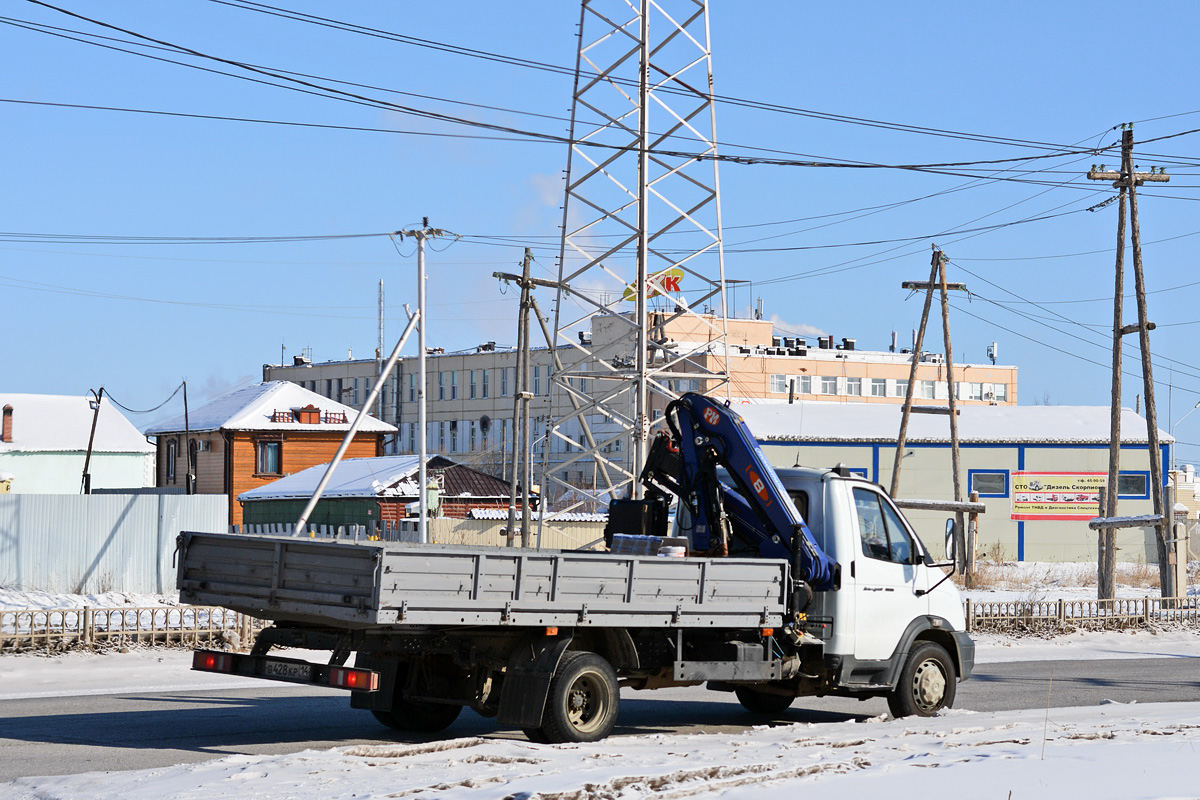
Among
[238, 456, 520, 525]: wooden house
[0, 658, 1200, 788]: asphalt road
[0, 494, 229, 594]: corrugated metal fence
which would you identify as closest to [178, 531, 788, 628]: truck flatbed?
[0, 658, 1200, 788]: asphalt road

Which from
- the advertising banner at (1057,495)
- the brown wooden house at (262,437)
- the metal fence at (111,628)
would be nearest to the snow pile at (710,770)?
the metal fence at (111,628)

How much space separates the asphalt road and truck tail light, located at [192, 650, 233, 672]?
0.62 meters

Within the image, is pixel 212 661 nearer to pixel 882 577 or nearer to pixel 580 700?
pixel 580 700

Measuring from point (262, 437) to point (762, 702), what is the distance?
55696 mm

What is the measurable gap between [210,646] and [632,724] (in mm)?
Answer: 9101

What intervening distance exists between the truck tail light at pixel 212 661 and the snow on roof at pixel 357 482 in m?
44.1

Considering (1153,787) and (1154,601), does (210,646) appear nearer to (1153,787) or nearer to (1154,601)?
(1153,787)

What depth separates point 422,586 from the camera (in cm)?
987

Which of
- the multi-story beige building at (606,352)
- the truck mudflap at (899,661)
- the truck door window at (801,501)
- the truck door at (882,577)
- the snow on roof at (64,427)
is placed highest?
the multi-story beige building at (606,352)

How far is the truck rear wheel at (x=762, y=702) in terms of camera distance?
14.1 metres

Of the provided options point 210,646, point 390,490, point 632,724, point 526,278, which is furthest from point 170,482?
point 632,724

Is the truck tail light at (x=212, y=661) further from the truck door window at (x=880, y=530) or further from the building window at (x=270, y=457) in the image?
the building window at (x=270, y=457)

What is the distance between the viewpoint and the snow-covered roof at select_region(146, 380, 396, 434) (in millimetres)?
66625

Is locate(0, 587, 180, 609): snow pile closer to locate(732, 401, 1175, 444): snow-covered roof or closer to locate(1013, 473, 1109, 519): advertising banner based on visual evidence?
locate(732, 401, 1175, 444): snow-covered roof
